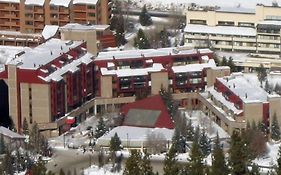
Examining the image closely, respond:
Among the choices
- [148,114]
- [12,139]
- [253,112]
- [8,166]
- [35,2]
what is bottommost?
[8,166]

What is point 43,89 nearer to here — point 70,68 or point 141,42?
point 70,68

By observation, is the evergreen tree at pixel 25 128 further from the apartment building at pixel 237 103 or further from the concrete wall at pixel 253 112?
the concrete wall at pixel 253 112

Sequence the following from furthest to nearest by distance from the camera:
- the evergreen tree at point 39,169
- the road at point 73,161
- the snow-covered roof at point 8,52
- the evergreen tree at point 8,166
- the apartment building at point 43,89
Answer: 1. the snow-covered roof at point 8,52
2. the apartment building at point 43,89
3. the road at point 73,161
4. the evergreen tree at point 8,166
5. the evergreen tree at point 39,169

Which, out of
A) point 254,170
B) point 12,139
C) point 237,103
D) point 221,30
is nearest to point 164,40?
point 221,30

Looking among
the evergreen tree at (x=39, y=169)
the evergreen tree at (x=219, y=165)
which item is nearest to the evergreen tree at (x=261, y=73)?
the evergreen tree at (x=219, y=165)

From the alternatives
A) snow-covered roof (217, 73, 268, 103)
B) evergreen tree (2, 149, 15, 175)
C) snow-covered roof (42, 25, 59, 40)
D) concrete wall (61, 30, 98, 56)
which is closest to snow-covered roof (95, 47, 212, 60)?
concrete wall (61, 30, 98, 56)

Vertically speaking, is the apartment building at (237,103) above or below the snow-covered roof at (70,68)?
below

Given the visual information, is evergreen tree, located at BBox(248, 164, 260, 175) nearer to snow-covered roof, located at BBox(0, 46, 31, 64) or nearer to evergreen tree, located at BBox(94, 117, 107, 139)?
evergreen tree, located at BBox(94, 117, 107, 139)
